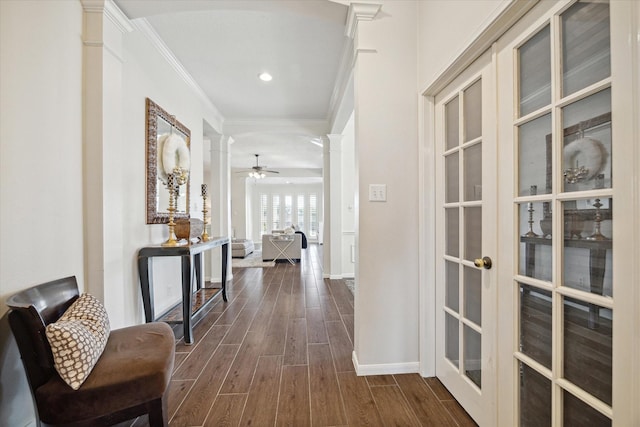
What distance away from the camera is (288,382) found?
183cm

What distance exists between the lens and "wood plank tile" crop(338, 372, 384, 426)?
1488 millimetres

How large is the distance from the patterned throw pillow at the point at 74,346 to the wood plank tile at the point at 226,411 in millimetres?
692

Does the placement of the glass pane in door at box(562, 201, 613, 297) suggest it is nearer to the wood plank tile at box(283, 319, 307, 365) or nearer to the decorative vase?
the wood plank tile at box(283, 319, 307, 365)

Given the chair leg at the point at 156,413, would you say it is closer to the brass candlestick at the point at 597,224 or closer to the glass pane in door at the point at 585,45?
the brass candlestick at the point at 597,224

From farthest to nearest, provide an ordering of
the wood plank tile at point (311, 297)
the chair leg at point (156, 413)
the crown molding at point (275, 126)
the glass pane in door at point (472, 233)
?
the crown molding at point (275, 126) < the wood plank tile at point (311, 297) < the glass pane in door at point (472, 233) < the chair leg at point (156, 413)

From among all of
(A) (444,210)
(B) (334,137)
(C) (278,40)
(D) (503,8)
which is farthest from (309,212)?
(D) (503,8)

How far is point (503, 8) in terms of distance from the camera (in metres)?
1.14

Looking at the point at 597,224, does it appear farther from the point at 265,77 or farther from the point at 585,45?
the point at 265,77

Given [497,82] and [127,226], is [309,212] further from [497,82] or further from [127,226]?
[497,82]

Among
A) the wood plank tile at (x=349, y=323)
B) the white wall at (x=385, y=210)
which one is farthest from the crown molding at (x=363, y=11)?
the wood plank tile at (x=349, y=323)

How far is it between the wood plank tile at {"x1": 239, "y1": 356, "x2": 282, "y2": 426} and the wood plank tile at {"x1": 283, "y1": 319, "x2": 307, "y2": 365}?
0.10 meters

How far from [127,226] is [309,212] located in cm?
911

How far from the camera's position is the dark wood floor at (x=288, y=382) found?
1516mm

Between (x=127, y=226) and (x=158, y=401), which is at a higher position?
(x=127, y=226)
